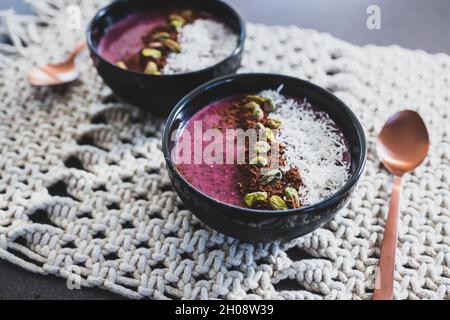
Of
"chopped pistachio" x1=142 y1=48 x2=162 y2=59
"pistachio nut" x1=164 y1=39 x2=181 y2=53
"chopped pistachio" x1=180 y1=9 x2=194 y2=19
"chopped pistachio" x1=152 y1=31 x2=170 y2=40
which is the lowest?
"chopped pistachio" x1=142 y1=48 x2=162 y2=59

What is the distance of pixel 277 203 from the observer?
3.07ft

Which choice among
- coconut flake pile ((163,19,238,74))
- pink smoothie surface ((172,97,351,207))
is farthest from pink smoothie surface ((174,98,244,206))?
coconut flake pile ((163,19,238,74))

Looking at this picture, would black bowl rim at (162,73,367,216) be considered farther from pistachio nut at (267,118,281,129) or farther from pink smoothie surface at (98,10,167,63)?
pink smoothie surface at (98,10,167,63)

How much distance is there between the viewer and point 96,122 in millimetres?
1276

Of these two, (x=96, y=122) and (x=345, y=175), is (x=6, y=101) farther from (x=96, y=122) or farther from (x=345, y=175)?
(x=345, y=175)

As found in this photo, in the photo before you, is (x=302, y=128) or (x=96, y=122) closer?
(x=302, y=128)

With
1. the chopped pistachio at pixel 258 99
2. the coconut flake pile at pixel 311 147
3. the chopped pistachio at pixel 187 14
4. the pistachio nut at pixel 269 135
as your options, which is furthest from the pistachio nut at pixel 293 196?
the chopped pistachio at pixel 187 14

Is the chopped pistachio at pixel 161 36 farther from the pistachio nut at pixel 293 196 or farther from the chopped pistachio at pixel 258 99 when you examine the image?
the pistachio nut at pixel 293 196

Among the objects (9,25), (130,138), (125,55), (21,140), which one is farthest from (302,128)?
(9,25)

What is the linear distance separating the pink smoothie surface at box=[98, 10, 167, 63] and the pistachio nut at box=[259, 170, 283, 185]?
1.76ft

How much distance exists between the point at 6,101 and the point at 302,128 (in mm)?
723

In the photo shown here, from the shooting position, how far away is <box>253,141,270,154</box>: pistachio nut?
1.02m

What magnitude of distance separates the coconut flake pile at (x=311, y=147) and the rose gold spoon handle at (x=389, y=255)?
129 millimetres

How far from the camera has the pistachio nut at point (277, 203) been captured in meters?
0.93
